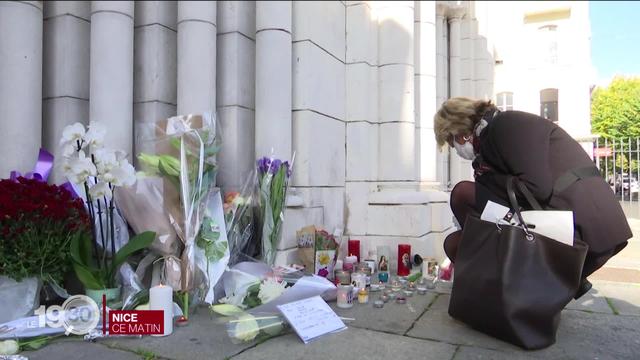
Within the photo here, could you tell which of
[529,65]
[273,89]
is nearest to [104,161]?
[273,89]

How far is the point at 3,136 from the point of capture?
3.42 m

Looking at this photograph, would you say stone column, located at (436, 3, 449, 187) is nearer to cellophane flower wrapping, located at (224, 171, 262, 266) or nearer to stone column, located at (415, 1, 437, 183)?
stone column, located at (415, 1, 437, 183)

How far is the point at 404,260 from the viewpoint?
14.1ft

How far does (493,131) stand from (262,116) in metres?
2.11

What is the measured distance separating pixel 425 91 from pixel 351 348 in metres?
3.58

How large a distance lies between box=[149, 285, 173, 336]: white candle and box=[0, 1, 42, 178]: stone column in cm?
166

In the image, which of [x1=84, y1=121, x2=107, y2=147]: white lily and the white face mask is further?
the white face mask

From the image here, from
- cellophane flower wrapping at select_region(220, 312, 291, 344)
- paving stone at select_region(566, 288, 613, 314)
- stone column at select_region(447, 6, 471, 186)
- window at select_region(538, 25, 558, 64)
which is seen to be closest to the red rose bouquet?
cellophane flower wrapping at select_region(220, 312, 291, 344)

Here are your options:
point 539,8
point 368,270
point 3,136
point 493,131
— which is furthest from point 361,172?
point 539,8

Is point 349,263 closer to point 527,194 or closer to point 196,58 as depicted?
point 527,194

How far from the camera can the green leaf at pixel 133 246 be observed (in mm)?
2916

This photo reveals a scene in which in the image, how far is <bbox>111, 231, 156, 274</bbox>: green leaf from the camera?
2.92m

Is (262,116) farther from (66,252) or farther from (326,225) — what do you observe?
(66,252)

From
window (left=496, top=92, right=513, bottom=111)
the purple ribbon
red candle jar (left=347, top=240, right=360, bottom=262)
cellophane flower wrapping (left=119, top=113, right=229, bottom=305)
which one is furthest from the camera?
window (left=496, top=92, right=513, bottom=111)
